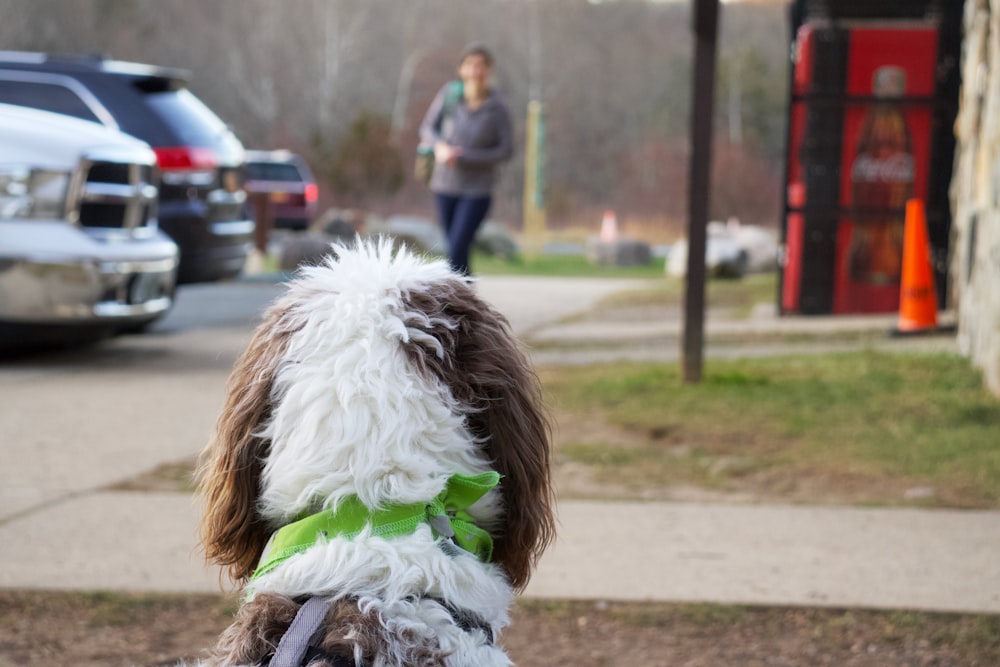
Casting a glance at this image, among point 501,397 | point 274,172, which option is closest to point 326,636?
point 501,397

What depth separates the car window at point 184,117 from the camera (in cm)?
1022

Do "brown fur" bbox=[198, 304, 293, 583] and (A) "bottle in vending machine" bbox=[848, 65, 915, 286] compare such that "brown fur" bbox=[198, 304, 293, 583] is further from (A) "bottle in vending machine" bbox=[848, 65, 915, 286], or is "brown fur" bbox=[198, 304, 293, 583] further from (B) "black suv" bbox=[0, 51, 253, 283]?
(A) "bottle in vending machine" bbox=[848, 65, 915, 286]

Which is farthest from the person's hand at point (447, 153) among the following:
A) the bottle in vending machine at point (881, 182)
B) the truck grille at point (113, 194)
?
the bottle in vending machine at point (881, 182)

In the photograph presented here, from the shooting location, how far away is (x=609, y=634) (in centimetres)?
371

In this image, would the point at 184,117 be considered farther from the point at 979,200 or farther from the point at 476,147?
the point at 979,200

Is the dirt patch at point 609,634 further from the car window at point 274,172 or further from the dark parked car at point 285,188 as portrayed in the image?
the car window at point 274,172

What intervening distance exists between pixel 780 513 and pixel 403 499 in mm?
3082

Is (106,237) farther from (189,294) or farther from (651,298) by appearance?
(651,298)

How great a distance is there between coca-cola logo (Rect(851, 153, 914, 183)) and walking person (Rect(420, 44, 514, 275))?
3.83m

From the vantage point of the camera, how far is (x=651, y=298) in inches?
575

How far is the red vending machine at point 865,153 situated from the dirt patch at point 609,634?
7.99 meters

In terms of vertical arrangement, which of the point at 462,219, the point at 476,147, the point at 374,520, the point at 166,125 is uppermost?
the point at 166,125

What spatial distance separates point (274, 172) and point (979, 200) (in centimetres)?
2453

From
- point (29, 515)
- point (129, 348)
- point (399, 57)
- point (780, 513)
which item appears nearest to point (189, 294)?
point (129, 348)
